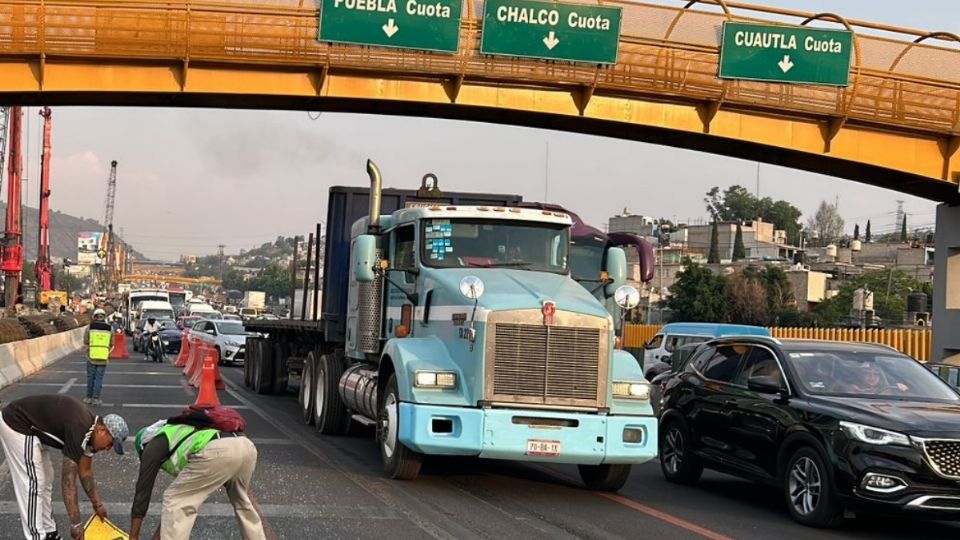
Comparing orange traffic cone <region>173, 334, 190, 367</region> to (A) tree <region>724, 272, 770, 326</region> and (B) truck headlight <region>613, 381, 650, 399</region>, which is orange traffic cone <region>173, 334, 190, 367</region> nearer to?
(B) truck headlight <region>613, 381, 650, 399</region>

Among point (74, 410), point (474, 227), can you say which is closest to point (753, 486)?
point (474, 227)

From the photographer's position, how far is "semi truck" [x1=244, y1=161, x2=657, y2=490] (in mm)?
10875

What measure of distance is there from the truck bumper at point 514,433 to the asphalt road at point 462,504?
1.51ft

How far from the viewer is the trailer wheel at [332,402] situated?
15.8m

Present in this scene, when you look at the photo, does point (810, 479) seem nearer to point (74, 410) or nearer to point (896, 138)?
point (74, 410)

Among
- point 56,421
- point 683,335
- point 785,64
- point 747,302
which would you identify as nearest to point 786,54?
point 785,64

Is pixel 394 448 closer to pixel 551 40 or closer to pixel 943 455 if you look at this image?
pixel 943 455

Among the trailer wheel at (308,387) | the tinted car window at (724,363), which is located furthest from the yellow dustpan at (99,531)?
the trailer wheel at (308,387)

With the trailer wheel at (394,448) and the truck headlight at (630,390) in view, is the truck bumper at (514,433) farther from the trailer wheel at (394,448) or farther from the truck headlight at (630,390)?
the trailer wheel at (394,448)

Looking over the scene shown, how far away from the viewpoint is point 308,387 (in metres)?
17.8

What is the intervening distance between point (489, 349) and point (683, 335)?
20.9 metres

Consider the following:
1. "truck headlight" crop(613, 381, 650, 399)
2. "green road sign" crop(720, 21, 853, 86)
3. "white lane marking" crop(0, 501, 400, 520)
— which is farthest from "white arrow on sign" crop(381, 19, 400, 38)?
"white lane marking" crop(0, 501, 400, 520)

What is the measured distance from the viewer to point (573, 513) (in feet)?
34.2

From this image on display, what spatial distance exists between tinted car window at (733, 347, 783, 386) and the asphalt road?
1.28 metres
